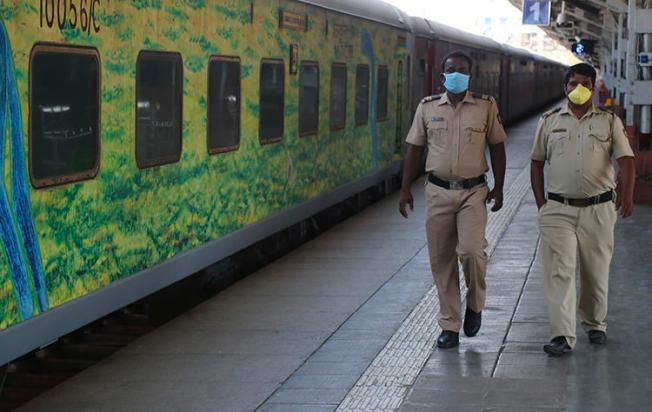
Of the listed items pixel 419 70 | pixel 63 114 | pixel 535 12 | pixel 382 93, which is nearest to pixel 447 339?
pixel 63 114

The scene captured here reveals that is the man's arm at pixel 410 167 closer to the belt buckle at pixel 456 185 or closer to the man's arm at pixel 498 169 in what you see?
the belt buckle at pixel 456 185

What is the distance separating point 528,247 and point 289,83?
2.75 metres

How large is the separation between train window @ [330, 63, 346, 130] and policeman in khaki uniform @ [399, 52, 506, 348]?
5.90 metres

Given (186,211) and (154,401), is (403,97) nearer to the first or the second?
(186,211)

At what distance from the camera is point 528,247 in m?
11.9

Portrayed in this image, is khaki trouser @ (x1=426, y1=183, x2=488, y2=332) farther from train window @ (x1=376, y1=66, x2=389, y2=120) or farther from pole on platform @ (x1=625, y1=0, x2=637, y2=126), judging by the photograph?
pole on platform @ (x1=625, y1=0, x2=637, y2=126)

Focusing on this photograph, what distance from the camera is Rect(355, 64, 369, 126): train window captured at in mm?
14773

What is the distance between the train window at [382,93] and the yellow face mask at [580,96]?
29.4 feet

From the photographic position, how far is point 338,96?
45.0 ft

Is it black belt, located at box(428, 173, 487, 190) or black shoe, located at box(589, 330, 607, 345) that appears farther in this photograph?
black shoe, located at box(589, 330, 607, 345)

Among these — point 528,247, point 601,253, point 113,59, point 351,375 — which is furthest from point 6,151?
point 528,247

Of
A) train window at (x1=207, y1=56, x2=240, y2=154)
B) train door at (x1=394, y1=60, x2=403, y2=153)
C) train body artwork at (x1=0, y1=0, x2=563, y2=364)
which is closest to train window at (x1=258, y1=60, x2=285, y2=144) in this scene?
train body artwork at (x1=0, y1=0, x2=563, y2=364)

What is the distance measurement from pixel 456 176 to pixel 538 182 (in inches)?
19.8

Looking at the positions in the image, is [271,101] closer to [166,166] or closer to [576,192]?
[166,166]
